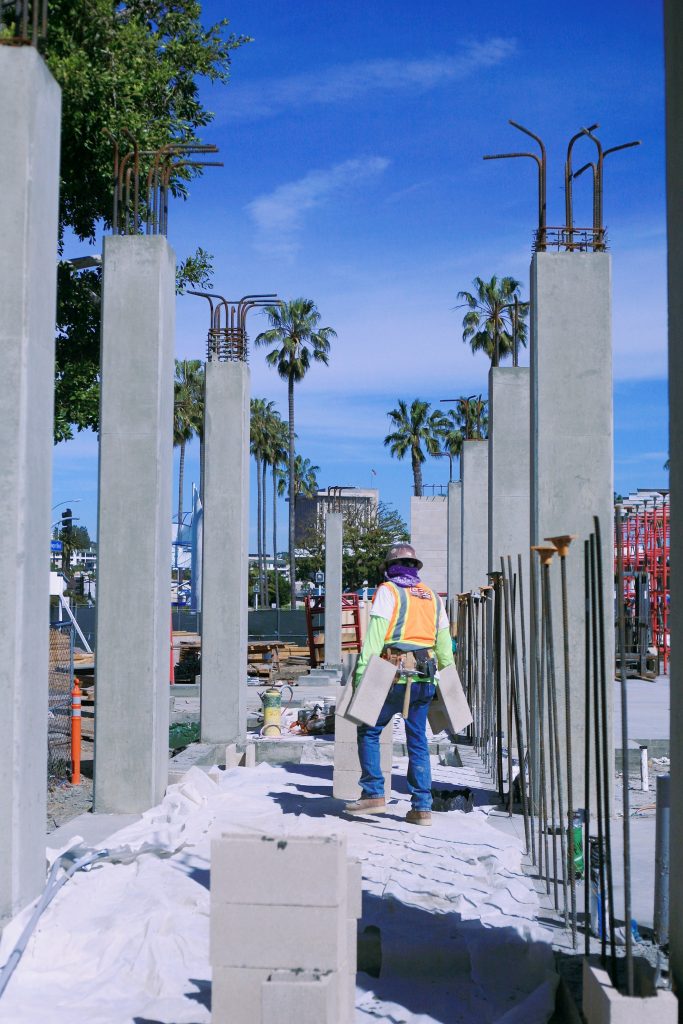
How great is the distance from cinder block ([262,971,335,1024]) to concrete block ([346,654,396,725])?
→ 412 centimetres

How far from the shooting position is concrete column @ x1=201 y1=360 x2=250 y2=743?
13.4 meters

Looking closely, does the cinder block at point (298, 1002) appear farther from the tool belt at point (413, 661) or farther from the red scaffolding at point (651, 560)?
the red scaffolding at point (651, 560)

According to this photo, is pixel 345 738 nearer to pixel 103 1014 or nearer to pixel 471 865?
pixel 471 865

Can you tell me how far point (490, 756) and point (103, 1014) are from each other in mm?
7348

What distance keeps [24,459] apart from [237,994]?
262cm

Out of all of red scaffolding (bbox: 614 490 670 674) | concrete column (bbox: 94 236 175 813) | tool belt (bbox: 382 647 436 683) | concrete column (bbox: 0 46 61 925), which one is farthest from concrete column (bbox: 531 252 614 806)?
red scaffolding (bbox: 614 490 670 674)

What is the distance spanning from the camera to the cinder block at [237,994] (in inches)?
156

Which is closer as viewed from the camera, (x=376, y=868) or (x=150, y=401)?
(x=376, y=868)

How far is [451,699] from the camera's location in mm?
8281

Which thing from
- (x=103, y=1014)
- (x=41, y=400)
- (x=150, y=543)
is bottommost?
(x=103, y=1014)

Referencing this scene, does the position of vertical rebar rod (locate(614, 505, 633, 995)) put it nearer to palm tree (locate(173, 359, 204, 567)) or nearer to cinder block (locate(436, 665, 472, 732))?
cinder block (locate(436, 665, 472, 732))

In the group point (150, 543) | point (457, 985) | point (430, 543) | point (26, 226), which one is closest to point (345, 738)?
point (150, 543)

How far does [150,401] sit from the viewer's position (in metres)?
8.80

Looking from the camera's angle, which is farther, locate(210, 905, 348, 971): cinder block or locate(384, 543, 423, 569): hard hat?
locate(384, 543, 423, 569): hard hat
